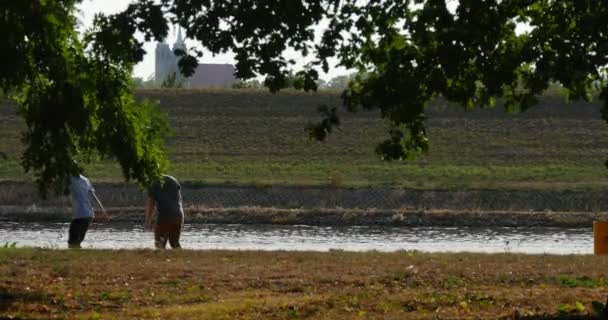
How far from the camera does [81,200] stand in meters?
23.1

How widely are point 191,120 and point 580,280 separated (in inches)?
1500

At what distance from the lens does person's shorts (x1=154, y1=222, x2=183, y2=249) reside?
2281 cm

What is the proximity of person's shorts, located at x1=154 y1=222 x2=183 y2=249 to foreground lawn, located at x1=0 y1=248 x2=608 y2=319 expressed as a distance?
89.5 inches

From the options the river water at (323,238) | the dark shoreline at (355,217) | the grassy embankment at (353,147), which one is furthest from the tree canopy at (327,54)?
the grassy embankment at (353,147)

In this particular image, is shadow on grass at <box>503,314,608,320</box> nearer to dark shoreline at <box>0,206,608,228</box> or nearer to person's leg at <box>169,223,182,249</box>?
person's leg at <box>169,223,182,249</box>

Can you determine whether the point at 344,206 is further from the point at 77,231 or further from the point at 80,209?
the point at 80,209

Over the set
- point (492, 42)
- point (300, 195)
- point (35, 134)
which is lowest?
point (300, 195)

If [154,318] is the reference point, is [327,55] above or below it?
above

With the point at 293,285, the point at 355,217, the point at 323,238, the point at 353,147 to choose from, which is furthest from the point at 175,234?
the point at 353,147

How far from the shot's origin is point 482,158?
159 ft

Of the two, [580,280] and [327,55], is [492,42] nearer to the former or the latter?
[327,55]

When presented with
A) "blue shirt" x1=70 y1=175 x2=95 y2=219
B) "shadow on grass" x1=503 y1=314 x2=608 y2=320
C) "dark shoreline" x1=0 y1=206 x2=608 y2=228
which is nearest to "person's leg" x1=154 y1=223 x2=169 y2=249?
"blue shirt" x1=70 y1=175 x2=95 y2=219

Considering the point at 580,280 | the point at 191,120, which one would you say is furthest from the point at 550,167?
the point at 580,280

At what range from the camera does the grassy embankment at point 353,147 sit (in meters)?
44.7
